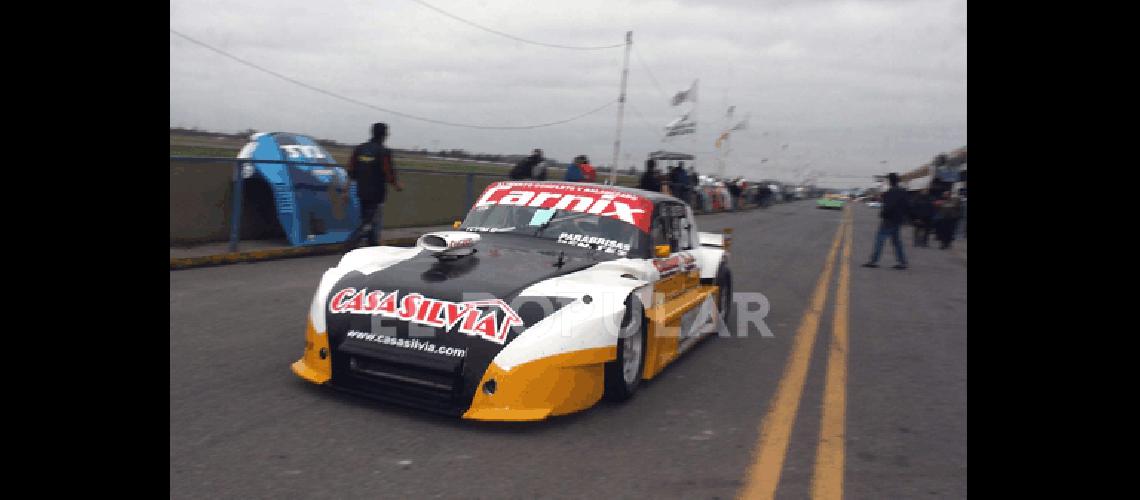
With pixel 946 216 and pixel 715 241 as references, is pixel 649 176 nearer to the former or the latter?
pixel 946 216

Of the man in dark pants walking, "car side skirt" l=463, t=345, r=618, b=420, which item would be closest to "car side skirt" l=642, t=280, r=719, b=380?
"car side skirt" l=463, t=345, r=618, b=420

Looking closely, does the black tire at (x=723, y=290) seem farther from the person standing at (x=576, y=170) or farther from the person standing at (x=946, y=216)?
the person standing at (x=946, y=216)

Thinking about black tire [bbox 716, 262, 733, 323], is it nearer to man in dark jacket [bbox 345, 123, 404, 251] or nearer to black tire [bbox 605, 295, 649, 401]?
black tire [bbox 605, 295, 649, 401]

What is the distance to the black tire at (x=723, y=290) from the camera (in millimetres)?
7719

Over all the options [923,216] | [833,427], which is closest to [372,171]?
[833,427]

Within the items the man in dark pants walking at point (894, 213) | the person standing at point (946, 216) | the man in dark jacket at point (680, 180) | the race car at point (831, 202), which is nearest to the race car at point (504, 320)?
the man in dark pants walking at point (894, 213)

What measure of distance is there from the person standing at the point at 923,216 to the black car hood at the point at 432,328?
20.2m

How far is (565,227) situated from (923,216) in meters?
19.5

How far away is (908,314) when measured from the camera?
31.5 feet

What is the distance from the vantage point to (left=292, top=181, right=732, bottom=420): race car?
4.41 meters

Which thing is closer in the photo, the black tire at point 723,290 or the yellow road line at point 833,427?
the yellow road line at point 833,427

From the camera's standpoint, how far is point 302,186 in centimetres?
1205

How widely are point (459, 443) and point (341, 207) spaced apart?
30.9ft

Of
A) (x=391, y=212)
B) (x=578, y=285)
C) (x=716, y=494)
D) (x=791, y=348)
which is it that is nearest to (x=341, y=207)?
(x=391, y=212)
